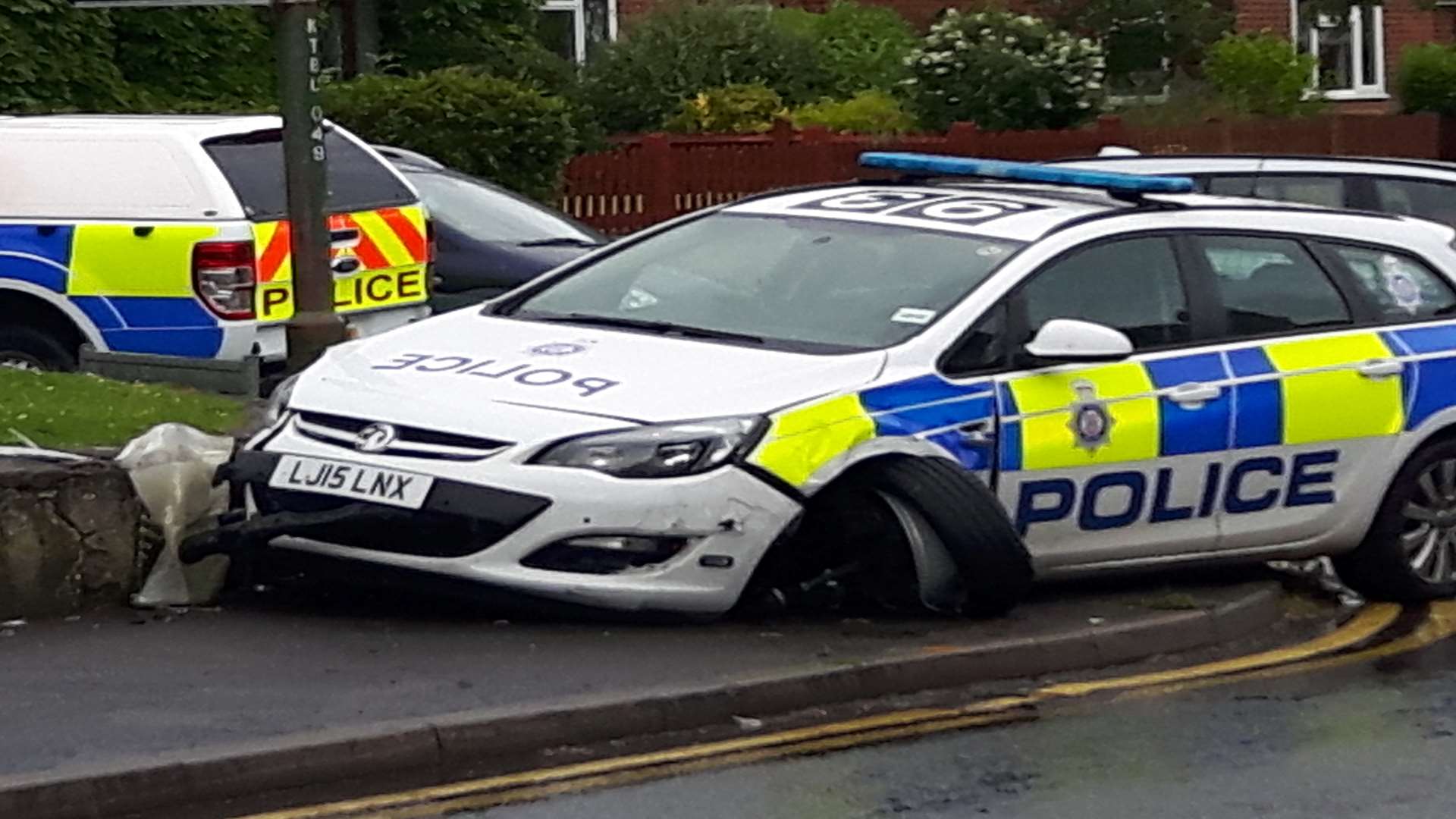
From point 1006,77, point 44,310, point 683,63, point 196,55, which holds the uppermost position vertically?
point 196,55

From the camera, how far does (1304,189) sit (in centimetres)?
1467

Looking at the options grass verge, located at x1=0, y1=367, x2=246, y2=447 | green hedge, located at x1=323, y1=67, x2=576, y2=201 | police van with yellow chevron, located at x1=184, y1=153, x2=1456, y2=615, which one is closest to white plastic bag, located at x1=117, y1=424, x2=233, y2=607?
police van with yellow chevron, located at x1=184, y1=153, x2=1456, y2=615

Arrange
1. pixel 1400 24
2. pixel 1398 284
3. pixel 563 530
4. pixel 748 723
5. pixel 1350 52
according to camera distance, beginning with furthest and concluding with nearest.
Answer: pixel 1350 52 → pixel 1400 24 → pixel 1398 284 → pixel 563 530 → pixel 748 723

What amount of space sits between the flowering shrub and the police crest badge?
17634mm

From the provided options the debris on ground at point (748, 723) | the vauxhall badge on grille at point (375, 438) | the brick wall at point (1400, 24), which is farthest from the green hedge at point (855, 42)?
the debris on ground at point (748, 723)

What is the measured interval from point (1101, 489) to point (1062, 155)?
53.1 feet

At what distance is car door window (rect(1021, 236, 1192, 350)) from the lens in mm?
9070

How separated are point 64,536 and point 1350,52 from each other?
29.1 meters

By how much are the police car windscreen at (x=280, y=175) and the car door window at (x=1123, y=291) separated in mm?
4412

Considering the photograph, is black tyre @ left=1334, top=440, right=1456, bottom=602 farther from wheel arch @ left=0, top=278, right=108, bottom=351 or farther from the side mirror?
wheel arch @ left=0, top=278, right=108, bottom=351

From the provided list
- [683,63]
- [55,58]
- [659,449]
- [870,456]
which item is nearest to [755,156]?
[683,63]

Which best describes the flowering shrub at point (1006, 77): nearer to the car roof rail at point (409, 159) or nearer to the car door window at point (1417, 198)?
the car roof rail at point (409, 159)

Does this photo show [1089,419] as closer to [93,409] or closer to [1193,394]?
[1193,394]

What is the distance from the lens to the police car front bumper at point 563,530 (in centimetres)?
800
